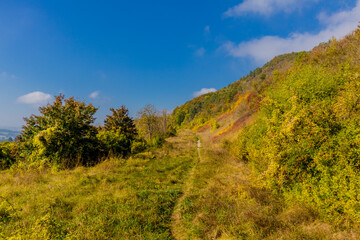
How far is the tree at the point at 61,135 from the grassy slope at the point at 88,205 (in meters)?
2.54

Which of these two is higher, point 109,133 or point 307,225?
point 109,133

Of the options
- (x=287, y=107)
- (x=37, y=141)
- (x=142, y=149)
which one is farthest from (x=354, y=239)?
(x=142, y=149)

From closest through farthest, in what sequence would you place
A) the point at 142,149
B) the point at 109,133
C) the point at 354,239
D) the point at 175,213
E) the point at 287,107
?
the point at 354,239 < the point at 175,213 < the point at 287,107 < the point at 109,133 < the point at 142,149

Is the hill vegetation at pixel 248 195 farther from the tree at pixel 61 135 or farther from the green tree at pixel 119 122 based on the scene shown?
the green tree at pixel 119 122

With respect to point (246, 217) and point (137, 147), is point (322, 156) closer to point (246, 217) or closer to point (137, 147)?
point (246, 217)

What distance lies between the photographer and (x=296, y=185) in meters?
6.49

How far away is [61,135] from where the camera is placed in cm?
1266

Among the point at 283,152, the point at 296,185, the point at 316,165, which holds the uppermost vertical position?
the point at 283,152

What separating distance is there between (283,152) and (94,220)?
23.9 ft

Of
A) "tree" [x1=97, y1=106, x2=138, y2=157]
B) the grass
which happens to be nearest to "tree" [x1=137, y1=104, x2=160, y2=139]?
"tree" [x1=97, y1=106, x2=138, y2=157]

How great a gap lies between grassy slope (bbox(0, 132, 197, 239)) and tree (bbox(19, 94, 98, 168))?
100 inches

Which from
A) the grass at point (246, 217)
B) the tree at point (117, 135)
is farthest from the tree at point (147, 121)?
the grass at point (246, 217)

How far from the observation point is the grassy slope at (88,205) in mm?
4898

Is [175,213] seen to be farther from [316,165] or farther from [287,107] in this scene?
[287,107]
